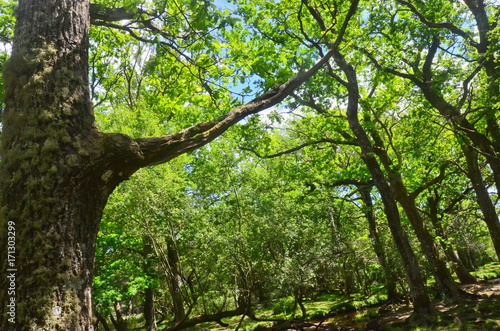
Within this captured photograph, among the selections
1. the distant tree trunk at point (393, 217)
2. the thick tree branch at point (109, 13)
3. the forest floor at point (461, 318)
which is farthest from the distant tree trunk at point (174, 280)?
the distant tree trunk at point (393, 217)

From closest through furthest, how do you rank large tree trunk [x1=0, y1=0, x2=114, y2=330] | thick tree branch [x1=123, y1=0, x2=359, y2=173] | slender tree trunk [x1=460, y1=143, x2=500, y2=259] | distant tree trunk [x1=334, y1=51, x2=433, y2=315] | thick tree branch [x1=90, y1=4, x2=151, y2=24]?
large tree trunk [x1=0, y1=0, x2=114, y2=330] → thick tree branch [x1=123, y1=0, x2=359, y2=173] → thick tree branch [x1=90, y1=4, x2=151, y2=24] → distant tree trunk [x1=334, y1=51, x2=433, y2=315] → slender tree trunk [x1=460, y1=143, x2=500, y2=259]

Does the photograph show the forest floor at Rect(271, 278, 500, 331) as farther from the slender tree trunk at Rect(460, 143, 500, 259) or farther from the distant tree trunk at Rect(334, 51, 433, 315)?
the slender tree trunk at Rect(460, 143, 500, 259)

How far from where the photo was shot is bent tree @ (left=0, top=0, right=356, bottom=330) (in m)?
1.48

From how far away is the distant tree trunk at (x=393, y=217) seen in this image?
285 inches

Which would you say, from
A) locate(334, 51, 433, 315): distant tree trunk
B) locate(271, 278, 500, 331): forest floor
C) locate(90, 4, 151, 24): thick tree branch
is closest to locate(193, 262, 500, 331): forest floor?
locate(271, 278, 500, 331): forest floor

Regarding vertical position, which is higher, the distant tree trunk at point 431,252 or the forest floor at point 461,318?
the distant tree trunk at point 431,252

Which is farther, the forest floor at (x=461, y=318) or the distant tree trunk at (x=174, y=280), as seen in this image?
the distant tree trunk at (x=174, y=280)

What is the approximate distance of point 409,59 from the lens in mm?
10180

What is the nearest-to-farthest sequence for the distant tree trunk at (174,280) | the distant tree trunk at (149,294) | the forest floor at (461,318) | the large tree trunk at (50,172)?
the large tree trunk at (50,172) < the forest floor at (461,318) < the distant tree trunk at (174,280) < the distant tree trunk at (149,294)

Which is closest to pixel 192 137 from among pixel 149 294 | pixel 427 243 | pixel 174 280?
pixel 174 280

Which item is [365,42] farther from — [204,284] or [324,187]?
[204,284]

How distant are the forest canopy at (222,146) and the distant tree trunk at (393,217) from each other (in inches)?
1.8

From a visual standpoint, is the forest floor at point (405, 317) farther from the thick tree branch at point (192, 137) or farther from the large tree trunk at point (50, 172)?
the large tree trunk at point (50, 172)

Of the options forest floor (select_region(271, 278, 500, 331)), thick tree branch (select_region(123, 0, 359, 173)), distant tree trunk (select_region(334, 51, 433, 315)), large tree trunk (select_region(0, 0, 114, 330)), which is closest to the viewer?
large tree trunk (select_region(0, 0, 114, 330))
